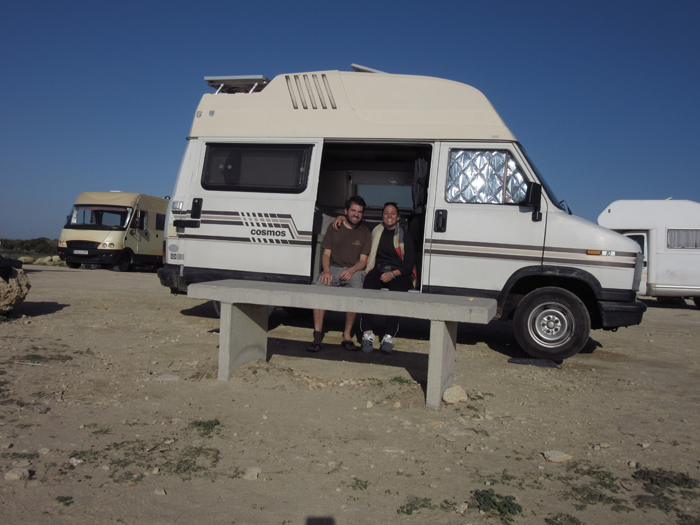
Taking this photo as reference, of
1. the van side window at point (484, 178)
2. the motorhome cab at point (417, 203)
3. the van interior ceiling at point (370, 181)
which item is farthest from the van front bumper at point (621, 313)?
the van interior ceiling at point (370, 181)

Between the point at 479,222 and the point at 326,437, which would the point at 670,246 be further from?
the point at 326,437

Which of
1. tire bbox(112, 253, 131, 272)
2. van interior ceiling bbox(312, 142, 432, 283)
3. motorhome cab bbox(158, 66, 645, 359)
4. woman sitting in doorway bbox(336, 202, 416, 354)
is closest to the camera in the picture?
motorhome cab bbox(158, 66, 645, 359)

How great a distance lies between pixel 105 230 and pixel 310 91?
41.5ft

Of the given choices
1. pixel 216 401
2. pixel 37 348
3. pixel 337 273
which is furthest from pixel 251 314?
pixel 37 348

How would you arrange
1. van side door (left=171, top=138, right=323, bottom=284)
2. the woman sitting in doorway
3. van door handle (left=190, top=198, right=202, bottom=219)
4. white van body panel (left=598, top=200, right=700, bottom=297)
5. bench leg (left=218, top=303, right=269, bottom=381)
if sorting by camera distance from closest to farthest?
bench leg (left=218, top=303, right=269, bottom=381) → the woman sitting in doorway → van side door (left=171, top=138, right=323, bottom=284) → van door handle (left=190, top=198, right=202, bottom=219) → white van body panel (left=598, top=200, right=700, bottom=297)

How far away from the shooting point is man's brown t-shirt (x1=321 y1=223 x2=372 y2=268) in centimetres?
629

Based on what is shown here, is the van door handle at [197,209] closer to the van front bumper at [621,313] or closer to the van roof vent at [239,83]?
the van roof vent at [239,83]

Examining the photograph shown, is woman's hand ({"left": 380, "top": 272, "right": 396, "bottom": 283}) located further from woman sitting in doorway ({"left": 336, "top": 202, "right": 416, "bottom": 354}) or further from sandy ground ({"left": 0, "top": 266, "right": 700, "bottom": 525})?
sandy ground ({"left": 0, "top": 266, "right": 700, "bottom": 525})

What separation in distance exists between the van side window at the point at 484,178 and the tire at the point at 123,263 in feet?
45.2

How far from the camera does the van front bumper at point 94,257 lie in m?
16.6

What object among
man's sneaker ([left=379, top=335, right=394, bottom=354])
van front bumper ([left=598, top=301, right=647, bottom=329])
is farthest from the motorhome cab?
man's sneaker ([left=379, top=335, right=394, bottom=354])

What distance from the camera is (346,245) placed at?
6.29 metres

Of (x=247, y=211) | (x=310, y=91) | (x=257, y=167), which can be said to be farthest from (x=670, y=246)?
(x=247, y=211)

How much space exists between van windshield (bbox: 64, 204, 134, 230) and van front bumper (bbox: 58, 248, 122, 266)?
0.78m
